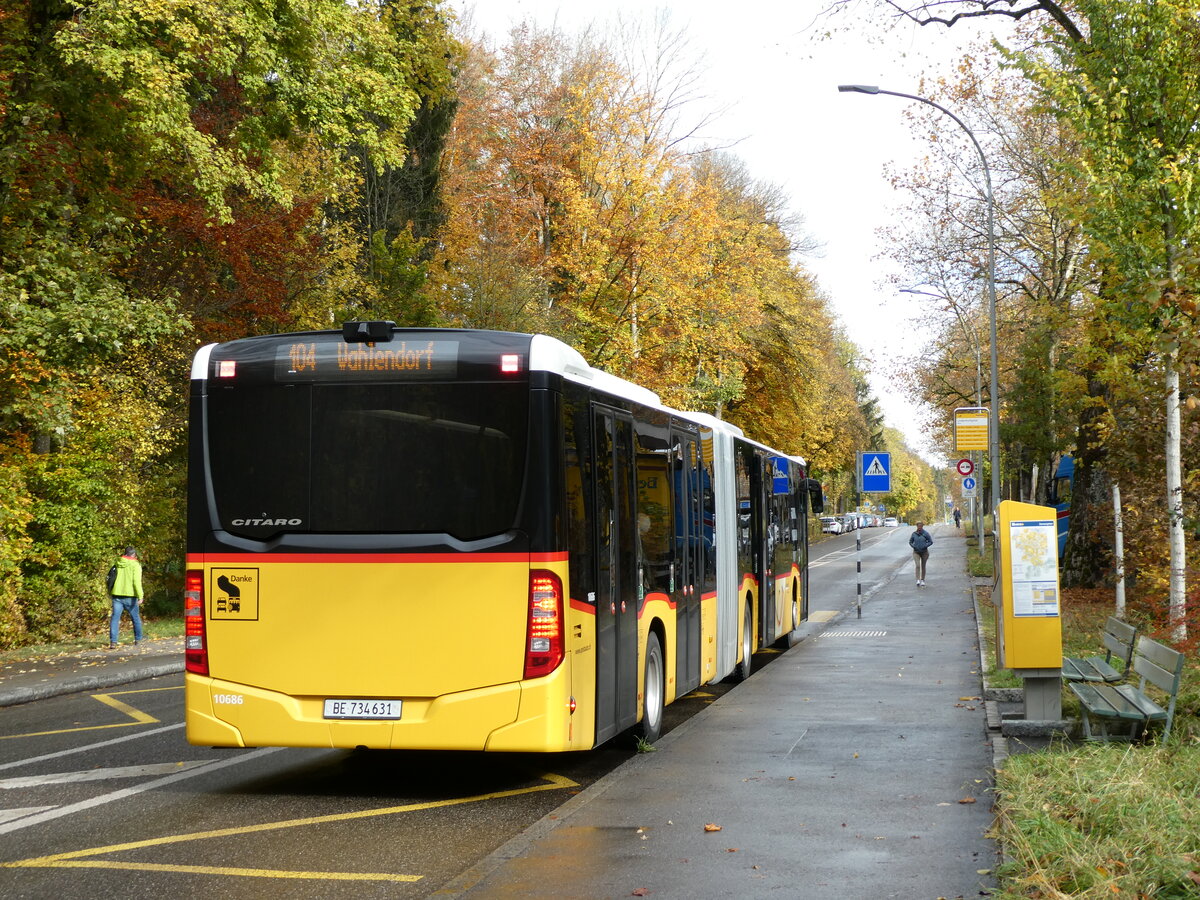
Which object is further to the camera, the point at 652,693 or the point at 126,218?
the point at 126,218

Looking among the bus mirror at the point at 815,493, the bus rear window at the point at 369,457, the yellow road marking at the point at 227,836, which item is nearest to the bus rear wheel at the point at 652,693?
the yellow road marking at the point at 227,836

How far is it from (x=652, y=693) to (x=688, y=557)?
1858 mm

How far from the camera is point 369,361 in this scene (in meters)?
8.97

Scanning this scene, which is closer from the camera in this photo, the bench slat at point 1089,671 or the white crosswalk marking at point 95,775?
the white crosswalk marking at point 95,775

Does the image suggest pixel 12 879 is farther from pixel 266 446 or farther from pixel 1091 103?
pixel 1091 103

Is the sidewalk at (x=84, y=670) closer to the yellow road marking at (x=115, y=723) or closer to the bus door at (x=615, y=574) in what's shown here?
the yellow road marking at (x=115, y=723)

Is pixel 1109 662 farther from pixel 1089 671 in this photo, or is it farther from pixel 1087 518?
pixel 1087 518

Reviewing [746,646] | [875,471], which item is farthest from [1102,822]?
[875,471]

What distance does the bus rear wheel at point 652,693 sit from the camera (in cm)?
1107

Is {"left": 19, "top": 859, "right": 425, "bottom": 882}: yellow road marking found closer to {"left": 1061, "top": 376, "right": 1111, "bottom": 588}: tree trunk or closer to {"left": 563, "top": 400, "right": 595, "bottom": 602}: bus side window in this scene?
{"left": 563, "top": 400, "right": 595, "bottom": 602}: bus side window

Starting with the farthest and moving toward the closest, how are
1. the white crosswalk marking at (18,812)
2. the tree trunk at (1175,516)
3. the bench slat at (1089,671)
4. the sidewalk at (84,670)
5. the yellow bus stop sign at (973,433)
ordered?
the yellow bus stop sign at (973,433) < the sidewalk at (84,670) < the tree trunk at (1175,516) < the bench slat at (1089,671) < the white crosswalk marking at (18,812)

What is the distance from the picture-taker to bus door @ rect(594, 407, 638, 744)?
950 cm

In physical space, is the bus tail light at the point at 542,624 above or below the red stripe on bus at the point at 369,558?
below

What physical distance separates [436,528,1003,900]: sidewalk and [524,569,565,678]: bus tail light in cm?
90
